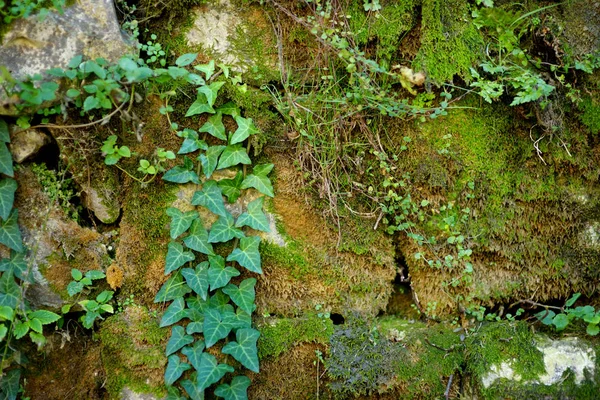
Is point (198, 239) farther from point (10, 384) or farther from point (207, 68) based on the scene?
point (10, 384)

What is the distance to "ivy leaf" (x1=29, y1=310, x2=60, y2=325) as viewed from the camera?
2.98 m

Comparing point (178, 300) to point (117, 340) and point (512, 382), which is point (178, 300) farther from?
point (512, 382)

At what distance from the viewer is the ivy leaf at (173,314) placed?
3062 mm

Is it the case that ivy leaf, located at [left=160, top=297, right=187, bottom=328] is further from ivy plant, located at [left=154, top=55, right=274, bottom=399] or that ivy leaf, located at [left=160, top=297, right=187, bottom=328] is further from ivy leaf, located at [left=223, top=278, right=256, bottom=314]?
ivy leaf, located at [left=223, top=278, right=256, bottom=314]

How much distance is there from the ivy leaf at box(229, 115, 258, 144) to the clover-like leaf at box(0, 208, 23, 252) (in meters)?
1.28

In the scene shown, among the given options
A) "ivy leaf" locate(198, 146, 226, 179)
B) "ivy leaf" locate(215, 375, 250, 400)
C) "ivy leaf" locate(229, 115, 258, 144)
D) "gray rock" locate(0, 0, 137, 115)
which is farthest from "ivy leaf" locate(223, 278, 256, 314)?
"gray rock" locate(0, 0, 137, 115)

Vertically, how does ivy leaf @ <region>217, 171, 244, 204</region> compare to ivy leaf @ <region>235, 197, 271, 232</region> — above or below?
above

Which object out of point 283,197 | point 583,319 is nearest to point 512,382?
point 583,319

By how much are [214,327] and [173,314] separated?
0.85ft

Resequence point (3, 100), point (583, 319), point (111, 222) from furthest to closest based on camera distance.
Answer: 1. point (111, 222)
2. point (583, 319)
3. point (3, 100)

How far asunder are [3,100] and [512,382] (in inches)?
124

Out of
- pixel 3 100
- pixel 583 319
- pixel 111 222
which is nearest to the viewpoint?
pixel 3 100

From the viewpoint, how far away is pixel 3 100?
282 cm

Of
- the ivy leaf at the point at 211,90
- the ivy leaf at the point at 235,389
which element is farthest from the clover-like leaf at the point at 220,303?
the ivy leaf at the point at 211,90
